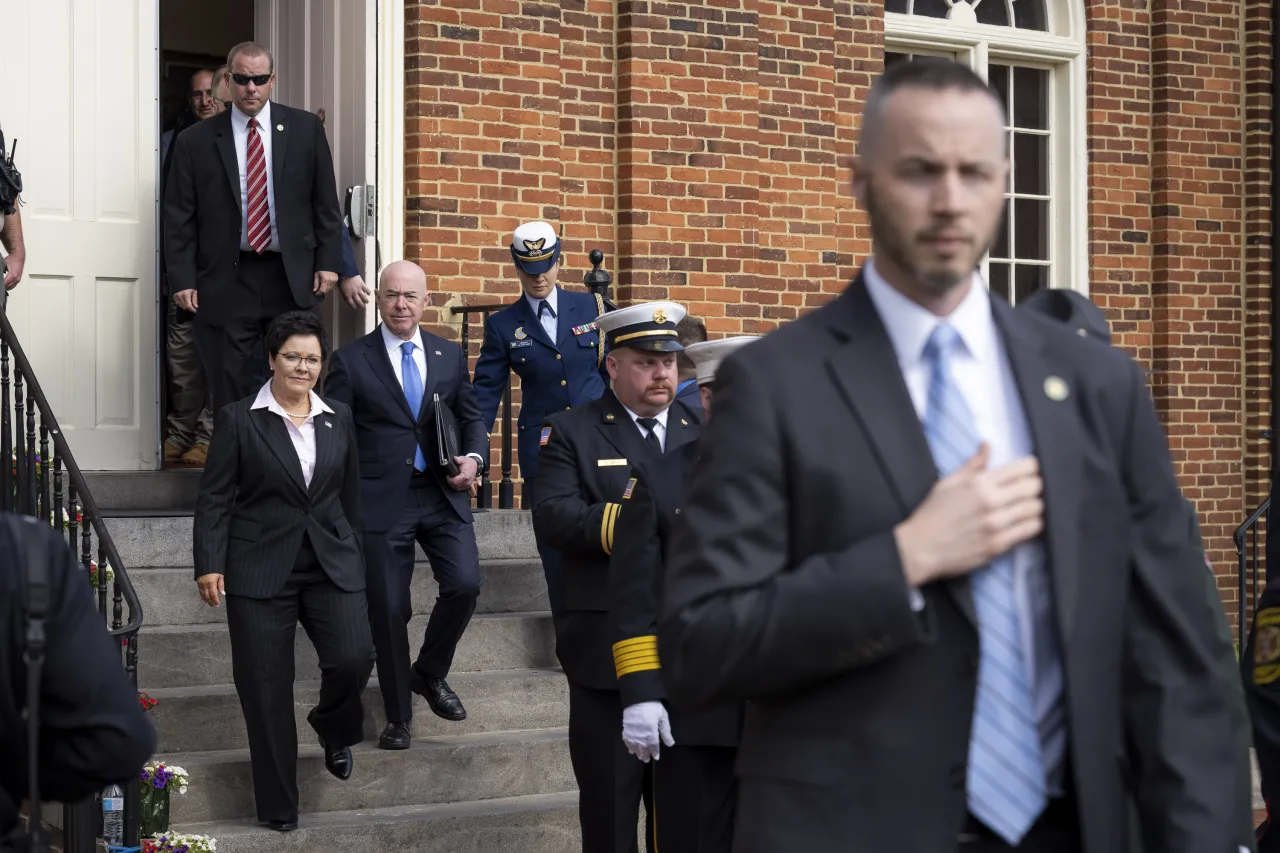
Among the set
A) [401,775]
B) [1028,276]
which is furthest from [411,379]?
[1028,276]

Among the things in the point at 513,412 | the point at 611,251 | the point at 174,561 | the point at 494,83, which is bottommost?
the point at 174,561

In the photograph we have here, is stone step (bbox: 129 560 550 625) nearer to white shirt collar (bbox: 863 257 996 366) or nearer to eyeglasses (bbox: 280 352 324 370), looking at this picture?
eyeglasses (bbox: 280 352 324 370)

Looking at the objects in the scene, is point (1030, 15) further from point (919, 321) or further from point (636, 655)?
point (919, 321)

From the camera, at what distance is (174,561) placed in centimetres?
794

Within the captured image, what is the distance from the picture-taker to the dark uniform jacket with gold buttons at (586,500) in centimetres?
566

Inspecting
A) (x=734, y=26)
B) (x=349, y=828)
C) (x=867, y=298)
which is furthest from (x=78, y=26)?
(x=867, y=298)

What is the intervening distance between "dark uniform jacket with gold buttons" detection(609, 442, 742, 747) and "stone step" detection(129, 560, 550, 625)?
126 inches

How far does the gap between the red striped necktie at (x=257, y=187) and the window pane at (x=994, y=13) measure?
525 centimetres

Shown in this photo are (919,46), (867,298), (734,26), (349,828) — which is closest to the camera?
(867,298)

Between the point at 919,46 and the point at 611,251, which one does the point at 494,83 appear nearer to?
the point at 611,251

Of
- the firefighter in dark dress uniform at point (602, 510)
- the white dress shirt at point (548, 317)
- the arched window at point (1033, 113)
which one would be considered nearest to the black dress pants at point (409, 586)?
the white dress shirt at point (548, 317)

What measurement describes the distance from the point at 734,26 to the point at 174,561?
434cm

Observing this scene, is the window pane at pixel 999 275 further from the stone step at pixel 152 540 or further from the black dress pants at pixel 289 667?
the black dress pants at pixel 289 667

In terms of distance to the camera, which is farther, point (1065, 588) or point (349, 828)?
point (349, 828)
